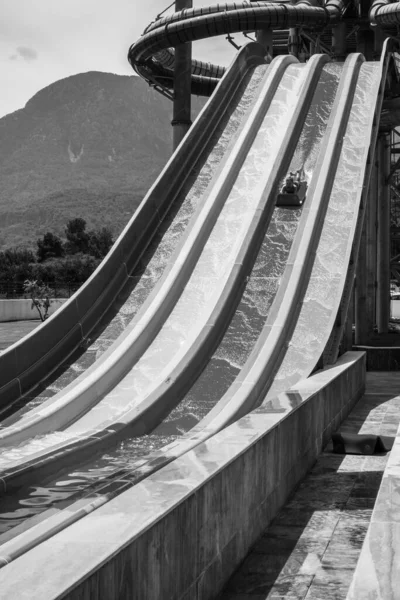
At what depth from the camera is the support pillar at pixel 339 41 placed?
21.1 meters

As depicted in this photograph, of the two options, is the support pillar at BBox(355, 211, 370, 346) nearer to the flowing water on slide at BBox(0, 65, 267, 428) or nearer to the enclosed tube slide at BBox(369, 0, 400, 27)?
the flowing water on slide at BBox(0, 65, 267, 428)

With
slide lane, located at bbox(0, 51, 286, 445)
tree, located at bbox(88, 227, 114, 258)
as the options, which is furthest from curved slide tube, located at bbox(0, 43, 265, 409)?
tree, located at bbox(88, 227, 114, 258)

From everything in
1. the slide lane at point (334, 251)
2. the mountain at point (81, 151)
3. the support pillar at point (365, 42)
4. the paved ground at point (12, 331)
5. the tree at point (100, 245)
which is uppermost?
the mountain at point (81, 151)

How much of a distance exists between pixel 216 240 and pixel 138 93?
18463 cm

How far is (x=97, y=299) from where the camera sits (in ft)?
38.5

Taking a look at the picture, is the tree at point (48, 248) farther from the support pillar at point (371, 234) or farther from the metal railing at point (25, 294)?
the support pillar at point (371, 234)

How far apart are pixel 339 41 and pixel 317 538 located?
18.4 metres

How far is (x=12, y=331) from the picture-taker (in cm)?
2409

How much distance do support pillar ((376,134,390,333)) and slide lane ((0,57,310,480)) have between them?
17.3 feet

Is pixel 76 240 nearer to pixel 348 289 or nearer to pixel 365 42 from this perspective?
pixel 365 42

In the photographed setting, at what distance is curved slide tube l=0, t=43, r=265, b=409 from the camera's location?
32.6 ft

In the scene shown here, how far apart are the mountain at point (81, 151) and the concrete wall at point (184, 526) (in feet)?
353

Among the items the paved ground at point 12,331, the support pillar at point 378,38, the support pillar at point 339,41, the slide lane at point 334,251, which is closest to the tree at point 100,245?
the paved ground at point 12,331

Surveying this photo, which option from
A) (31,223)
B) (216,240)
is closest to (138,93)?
(31,223)
